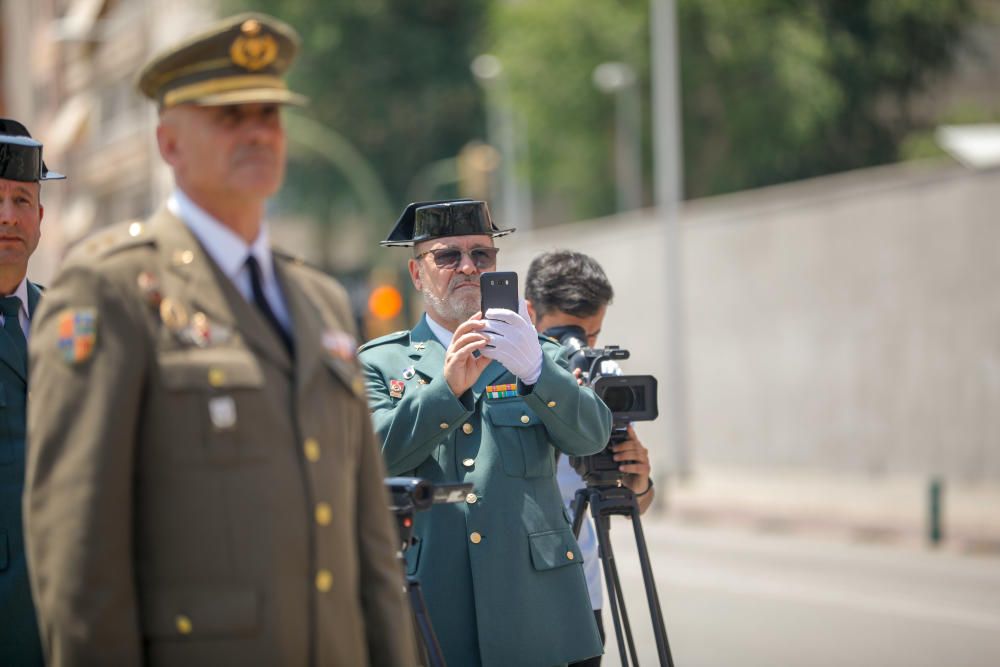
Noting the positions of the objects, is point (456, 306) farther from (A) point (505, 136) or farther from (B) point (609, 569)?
(A) point (505, 136)

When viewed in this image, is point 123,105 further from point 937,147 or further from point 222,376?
Result: point 222,376

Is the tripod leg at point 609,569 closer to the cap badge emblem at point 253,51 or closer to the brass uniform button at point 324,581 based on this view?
the brass uniform button at point 324,581

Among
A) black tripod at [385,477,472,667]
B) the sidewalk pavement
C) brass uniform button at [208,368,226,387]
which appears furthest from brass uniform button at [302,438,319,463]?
the sidewalk pavement

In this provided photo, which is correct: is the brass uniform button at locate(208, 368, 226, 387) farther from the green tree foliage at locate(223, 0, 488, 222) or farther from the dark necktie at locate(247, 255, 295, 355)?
the green tree foliage at locate(223, 0, 488, 222)

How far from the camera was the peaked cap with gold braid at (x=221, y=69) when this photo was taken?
107 inches

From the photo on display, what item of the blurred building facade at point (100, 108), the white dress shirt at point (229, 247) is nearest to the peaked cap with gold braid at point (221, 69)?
the white dress shirt at point (229, 247)

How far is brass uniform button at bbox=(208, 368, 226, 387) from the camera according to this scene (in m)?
2.59

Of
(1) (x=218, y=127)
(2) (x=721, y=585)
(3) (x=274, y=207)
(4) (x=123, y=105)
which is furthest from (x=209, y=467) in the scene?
(4) (x=123, y=105)

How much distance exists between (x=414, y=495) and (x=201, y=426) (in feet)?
3.15

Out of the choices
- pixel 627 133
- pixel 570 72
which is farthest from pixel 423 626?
pixel 570 72

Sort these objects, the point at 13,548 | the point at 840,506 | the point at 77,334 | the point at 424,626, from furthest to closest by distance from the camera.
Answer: the point at 840,506, the point at 424,626, the point at 13,548, the point at 77,334

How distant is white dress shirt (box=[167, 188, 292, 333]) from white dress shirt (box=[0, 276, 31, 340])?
3.74 feet

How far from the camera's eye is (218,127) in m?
2.73

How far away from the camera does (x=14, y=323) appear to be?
3.76 metres
